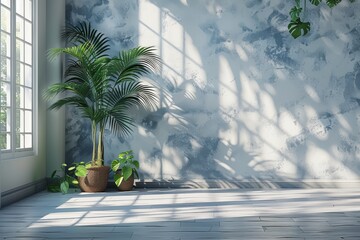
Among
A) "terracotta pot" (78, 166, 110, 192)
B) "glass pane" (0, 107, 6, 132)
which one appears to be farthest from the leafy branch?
"glass pane" (0, 107, 6, 132)

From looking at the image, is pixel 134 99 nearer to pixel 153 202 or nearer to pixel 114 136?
pixel 114 136

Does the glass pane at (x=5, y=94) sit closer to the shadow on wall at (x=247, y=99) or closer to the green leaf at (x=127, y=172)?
the green leaf at (x=127, y=172)

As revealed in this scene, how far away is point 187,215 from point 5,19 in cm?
292

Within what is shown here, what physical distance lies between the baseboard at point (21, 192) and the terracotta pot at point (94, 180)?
52 centimetres

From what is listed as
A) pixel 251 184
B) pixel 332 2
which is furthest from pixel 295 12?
pixel 251 184

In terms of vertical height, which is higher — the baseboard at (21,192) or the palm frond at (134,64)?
the palm frond at (134,64)

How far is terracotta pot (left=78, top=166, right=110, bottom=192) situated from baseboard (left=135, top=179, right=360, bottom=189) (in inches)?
25.0

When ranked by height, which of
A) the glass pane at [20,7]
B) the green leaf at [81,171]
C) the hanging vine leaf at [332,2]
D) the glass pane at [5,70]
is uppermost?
the hanging vine leaf at [332,2]

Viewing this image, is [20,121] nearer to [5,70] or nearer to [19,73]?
[19,73]

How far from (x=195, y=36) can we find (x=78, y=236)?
4208 millimetres

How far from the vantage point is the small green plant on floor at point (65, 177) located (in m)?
7.24

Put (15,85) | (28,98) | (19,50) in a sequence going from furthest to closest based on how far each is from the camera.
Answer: (28,98), (19,50), (15,85)

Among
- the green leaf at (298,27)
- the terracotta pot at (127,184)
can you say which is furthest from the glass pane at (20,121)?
the green leaf at (298,27)

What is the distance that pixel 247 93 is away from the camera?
7922mm
